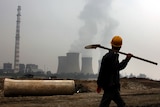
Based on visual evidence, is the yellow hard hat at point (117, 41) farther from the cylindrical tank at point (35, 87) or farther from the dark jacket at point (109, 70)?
the cylindrical tank at point (35, 87)

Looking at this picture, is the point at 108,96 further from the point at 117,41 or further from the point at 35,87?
the point at 35,87

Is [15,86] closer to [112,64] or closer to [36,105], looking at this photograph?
[36,105]

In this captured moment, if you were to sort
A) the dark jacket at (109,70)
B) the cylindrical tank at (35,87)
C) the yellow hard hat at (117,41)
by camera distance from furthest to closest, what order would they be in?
the cylindrical tank at (35,87)
the yellow hard hat at (117,41)
the dark jacket at (109,70)

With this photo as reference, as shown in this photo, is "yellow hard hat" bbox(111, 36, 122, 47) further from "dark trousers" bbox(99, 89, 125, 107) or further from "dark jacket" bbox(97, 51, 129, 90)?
"dark trousers" bbox(99, 89, 125, 107)

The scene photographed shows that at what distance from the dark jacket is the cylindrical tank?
Answer: 8.43 metres

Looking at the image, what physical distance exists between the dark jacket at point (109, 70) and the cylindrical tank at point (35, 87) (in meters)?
8.43

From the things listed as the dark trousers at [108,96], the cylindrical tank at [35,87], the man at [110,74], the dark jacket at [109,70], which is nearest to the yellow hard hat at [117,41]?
the man at [110,74]

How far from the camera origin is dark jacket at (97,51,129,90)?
6.52 meters

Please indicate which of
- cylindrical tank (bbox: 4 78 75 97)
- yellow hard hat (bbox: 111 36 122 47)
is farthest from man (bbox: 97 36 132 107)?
cylindrical tank (bbox: 4 78 75 97)

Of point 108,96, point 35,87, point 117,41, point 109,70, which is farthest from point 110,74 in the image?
point 35,87

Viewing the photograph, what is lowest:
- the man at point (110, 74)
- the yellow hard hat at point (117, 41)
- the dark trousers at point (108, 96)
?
the dark trousers at point (108, 96)

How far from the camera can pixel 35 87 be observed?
48.1ft

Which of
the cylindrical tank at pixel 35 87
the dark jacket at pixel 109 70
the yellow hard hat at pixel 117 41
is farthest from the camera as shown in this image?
the cylindrical tank at pixel 35 87

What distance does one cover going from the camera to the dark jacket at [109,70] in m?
6.52
